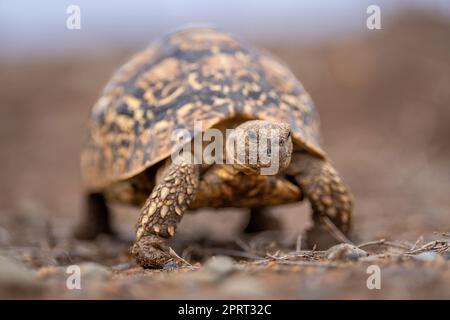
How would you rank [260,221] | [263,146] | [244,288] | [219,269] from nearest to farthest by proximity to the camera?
1. [244,288]
2. [219,269]
3. [263,146]
4. [260,221]

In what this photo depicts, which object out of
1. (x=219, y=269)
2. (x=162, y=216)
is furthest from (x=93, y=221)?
(x=219, y=269)

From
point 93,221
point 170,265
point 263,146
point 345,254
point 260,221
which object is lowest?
point 260,221

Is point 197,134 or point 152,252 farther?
point 197,134

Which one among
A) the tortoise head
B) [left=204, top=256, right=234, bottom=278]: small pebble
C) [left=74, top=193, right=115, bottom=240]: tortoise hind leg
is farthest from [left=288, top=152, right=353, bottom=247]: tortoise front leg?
[left=74, top=193, right=115, bottom=240]: tortoise hind leg

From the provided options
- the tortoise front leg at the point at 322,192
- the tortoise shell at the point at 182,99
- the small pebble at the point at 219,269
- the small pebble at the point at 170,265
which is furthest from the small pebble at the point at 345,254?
the tortoise shell at the point at 182,99

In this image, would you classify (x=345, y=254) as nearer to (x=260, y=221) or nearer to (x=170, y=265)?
(x=170, y=265)
